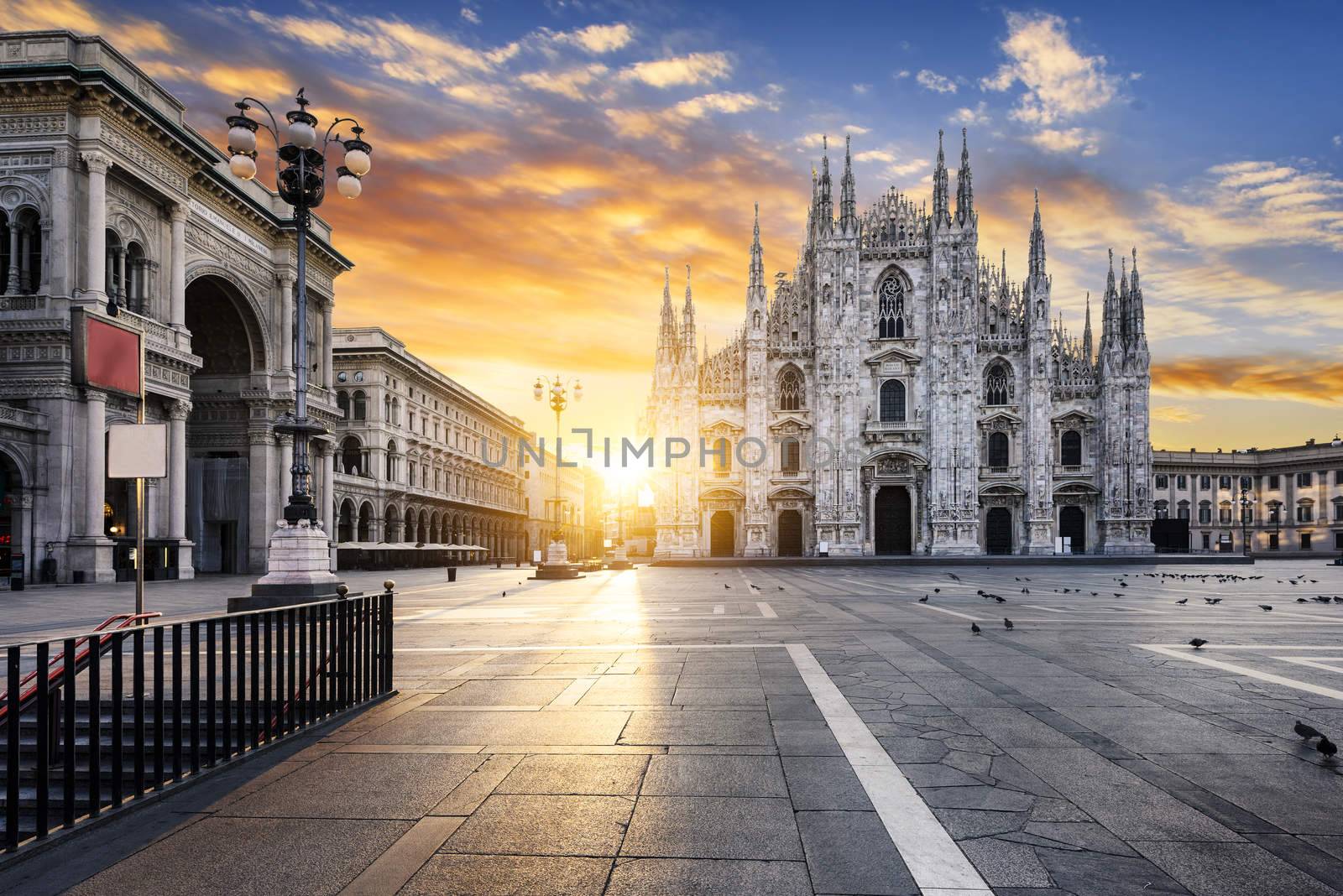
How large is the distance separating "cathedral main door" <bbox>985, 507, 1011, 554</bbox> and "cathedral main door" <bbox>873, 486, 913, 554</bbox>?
5.48m

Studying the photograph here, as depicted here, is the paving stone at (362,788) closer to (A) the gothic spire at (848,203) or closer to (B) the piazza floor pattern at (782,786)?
(B) the piazza floor pattern at (782,786)

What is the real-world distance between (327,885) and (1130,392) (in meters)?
64.1

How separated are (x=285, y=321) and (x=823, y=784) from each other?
145 feet

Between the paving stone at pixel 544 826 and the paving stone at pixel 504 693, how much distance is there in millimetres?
2792

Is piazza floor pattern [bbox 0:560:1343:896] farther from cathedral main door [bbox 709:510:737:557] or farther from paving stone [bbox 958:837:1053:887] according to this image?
cathedral main door [bbox 709:510:737:557]

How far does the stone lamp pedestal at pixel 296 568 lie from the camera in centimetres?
1509

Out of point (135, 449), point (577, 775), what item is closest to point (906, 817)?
point (577, 775)

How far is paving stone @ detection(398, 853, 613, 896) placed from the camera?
11.9 feet

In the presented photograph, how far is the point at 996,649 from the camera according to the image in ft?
36.2

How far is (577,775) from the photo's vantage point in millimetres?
5328

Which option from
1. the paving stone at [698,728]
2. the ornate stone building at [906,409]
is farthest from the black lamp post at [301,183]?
the ornate stone building at [906,409]

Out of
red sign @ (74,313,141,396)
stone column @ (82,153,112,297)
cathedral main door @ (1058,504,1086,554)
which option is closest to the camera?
red sign @ (74,313,141,396)

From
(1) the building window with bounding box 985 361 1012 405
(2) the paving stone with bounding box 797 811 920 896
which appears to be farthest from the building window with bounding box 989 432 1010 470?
(2) the paving stone with bounding box 797 811 920 896

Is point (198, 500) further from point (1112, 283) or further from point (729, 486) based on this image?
point (1112, 283)
